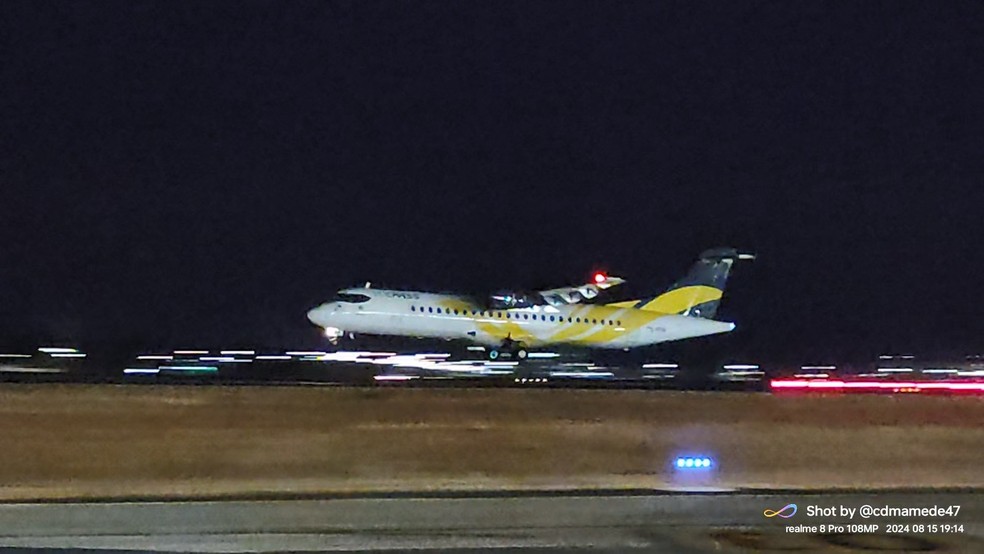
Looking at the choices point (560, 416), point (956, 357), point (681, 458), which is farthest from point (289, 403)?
point (956, 357)

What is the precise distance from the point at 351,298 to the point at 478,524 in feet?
113

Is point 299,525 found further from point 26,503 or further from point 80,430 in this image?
point 80,430

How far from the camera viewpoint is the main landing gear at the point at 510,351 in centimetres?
5369

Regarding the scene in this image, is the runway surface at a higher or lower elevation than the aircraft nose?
lower

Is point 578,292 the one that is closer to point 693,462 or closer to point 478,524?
point 693,462

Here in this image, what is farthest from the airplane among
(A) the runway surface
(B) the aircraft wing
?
(A) the runway surface

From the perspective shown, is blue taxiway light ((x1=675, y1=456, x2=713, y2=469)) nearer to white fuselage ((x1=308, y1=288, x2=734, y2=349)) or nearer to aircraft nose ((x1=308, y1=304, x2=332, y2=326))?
white fuselage ((x1=308, y1=288, x2=734, y2=349))

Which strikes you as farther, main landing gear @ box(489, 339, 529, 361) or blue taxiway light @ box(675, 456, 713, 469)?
main landing gear @ box(489, 339, 529, 361)

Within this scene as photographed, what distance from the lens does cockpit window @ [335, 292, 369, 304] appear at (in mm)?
50719

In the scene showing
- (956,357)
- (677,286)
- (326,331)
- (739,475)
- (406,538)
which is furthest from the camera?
(956,357)

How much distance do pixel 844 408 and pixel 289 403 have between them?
13709 mm

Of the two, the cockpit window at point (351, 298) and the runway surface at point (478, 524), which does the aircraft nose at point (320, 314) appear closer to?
the cockpit window at point (351, 298)

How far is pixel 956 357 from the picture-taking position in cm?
7744

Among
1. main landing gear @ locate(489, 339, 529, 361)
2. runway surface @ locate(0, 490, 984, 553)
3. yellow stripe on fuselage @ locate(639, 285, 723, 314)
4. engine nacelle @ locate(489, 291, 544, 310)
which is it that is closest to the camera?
runway surface @ locate(0, 490, 984, 553)
